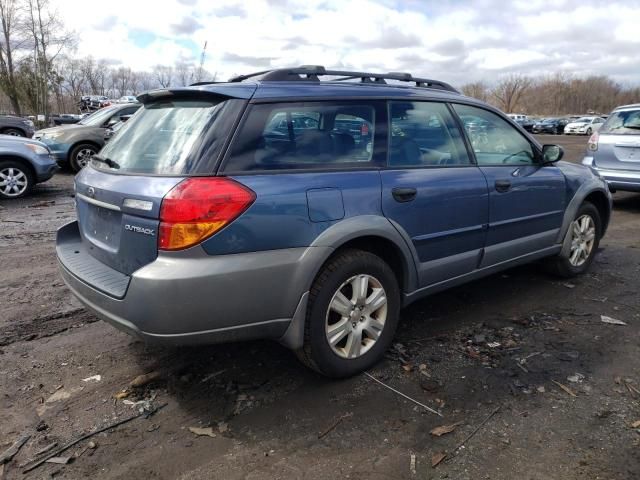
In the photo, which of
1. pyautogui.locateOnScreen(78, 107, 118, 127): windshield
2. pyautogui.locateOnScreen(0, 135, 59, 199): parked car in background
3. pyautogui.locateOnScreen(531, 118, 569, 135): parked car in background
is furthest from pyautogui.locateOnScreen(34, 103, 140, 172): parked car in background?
pyautogui.locateOnScreen(531, 118, 569, 135): parked car in background

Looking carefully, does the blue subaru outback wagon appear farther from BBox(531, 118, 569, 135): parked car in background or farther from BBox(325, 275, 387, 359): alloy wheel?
BBox(531, 118, 569, 135): parked car in background

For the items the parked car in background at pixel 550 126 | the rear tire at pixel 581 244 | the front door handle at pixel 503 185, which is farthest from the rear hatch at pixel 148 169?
the parked car in background at pixel 550 126

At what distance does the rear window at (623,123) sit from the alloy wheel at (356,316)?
7110 millimetres

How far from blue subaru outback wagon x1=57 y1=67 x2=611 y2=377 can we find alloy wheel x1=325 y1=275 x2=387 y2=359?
10 mm

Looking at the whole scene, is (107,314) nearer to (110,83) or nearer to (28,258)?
(28,258)

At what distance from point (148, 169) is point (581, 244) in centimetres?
415

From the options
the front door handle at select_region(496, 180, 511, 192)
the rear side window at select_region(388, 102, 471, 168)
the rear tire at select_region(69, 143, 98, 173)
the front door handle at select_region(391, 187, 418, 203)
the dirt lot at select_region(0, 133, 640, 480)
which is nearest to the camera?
the dirt lot at select_region(0, 133, 640, 480)

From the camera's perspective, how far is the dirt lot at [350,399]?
8.11 feet

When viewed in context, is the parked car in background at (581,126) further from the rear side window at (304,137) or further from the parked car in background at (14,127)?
the rear side window at (304,137)

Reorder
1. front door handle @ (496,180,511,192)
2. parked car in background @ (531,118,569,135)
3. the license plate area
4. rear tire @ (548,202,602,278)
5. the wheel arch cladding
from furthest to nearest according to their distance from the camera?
parked car in background @ (531,118,569,135) → the wheel arch cladding → rear tire @ (548,202,602,278) → front door handle @ (496,180,511,192) → the license plate area

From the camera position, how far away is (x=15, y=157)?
8.98 metres

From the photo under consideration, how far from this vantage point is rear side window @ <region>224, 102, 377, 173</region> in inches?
110

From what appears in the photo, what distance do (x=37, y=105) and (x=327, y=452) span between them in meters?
37.6

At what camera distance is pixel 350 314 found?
123 inches
